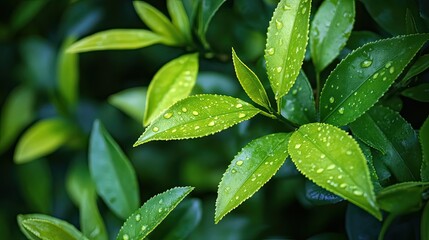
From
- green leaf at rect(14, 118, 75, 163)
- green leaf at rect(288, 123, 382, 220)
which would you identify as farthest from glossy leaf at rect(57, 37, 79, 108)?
green leaf at rect(288, 123, 382, 220)

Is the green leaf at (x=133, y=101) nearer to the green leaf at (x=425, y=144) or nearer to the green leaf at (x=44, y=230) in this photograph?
the green leaf at (x=44, y=230)

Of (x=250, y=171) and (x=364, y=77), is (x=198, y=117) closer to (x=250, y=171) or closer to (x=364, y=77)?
(x=250, y=171)

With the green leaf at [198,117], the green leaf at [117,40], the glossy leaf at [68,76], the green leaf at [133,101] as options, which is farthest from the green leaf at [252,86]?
the glossy leaf at [68,76]

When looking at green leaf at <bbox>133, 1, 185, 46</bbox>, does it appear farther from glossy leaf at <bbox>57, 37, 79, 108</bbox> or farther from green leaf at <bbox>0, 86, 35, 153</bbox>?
green leaf at <bbox>0, 86, 35, 153</bbox>

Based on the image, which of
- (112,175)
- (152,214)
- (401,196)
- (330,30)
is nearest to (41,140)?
(112,175)

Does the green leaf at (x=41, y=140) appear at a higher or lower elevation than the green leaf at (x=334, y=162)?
lower

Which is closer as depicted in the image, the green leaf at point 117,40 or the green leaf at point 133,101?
the green leaf at point 117,40

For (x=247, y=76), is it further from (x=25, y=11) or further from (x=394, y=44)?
(x=25, y=11)

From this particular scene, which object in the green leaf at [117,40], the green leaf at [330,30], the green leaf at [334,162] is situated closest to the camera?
the green leaf at [334,162]
